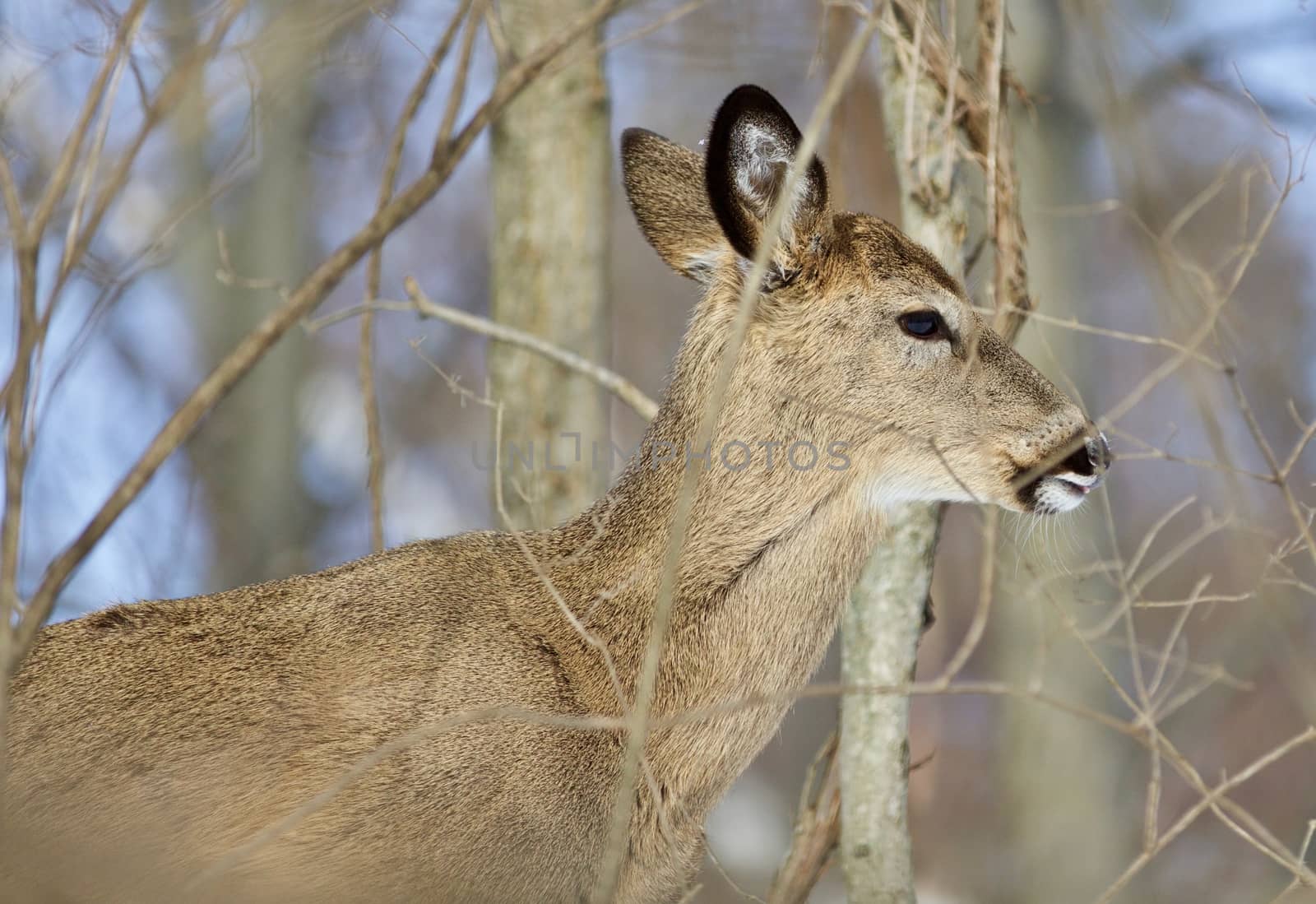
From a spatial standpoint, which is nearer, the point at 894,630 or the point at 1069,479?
the point at 1069,479

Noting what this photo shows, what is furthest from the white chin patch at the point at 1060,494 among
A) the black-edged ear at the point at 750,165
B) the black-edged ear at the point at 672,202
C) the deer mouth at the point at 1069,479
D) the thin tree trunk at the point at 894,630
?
the black-edged ear at the point at 672,202

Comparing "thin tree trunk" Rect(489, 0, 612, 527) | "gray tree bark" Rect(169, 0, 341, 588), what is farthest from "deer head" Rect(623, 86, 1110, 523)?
"gray tree bark" Rect(169, 0, 341, 588)

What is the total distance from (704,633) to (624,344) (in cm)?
1713

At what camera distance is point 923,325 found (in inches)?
171

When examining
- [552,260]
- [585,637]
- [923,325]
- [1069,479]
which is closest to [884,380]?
[923,325]

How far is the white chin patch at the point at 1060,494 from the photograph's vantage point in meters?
4.28

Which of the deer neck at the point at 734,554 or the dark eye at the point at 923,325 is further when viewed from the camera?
the dark eye at the point at 923,325

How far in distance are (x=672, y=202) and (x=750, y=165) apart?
2.69ft

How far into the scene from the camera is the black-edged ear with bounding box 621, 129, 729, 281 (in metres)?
4.66

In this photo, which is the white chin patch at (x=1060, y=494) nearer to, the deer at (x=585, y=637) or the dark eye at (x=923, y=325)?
the deer at (x=585, y=637)

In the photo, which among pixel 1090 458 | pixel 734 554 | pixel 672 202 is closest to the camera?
pixel 734 554

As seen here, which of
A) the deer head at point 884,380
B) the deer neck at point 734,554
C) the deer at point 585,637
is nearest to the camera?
the deer at point 585,637

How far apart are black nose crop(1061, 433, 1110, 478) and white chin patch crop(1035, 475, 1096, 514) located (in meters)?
0.03

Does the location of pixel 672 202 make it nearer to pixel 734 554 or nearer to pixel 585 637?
pixel 734 554
